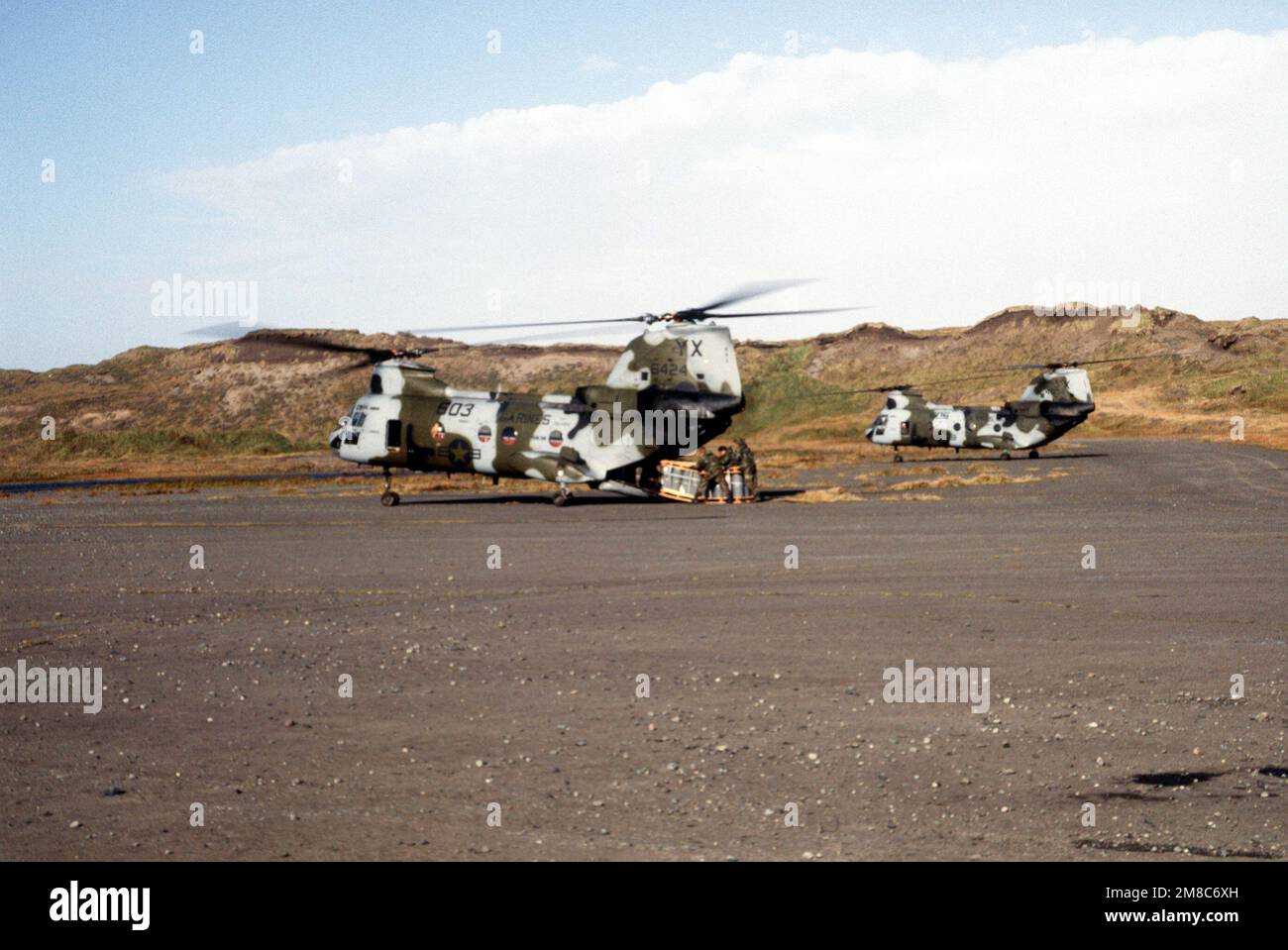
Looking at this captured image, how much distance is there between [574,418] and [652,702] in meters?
26.6

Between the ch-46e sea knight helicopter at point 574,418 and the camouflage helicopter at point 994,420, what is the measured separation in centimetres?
2987

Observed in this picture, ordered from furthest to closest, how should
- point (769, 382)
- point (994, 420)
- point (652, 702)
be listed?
point (769, 382) → point (994, 420) → point (652, 702)

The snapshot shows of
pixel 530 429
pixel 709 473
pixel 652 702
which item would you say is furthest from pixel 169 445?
pixel 652 702

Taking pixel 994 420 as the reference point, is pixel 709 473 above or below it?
below

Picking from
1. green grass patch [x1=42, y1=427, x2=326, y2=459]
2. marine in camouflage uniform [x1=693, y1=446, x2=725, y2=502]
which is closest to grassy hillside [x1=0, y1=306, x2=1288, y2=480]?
green grass patch [x1=42, y1=427, x2=326, y2=459]

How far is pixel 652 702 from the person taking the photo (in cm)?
1205

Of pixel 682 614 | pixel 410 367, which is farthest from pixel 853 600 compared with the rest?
pixel 410 367

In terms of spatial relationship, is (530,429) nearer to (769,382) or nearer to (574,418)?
(574,418)

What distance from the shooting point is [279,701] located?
40.2 feet

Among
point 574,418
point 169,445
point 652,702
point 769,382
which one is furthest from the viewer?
point 769,382

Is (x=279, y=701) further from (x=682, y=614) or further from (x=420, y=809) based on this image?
(x=682, y=614)

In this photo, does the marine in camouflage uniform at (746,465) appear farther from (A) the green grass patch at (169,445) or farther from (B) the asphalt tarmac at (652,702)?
(A) the green grass patch at (169,445)

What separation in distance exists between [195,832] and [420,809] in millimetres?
1459
